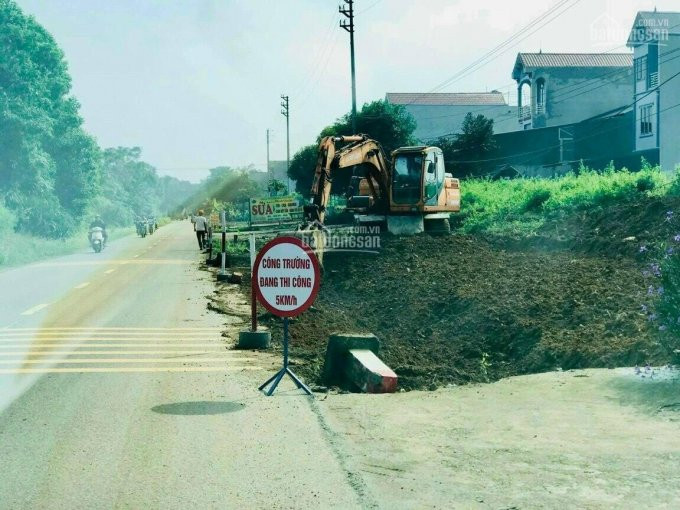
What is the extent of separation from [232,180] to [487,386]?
4847 inches

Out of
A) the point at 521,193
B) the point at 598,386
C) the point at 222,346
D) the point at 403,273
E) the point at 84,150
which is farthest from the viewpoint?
the point at 84,150

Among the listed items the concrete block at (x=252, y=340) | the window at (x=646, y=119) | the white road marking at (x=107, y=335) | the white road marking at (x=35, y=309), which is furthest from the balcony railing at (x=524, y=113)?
the concrete block at (x=252, y=340)

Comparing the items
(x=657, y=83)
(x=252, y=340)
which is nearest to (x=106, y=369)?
(x=252, y=340)

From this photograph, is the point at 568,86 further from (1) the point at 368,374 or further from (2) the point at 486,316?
(1) the point at 368,374

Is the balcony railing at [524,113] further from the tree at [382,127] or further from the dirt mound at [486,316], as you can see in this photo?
the dirt mound at [486,316]

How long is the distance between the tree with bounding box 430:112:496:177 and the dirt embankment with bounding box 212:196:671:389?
31.6 metres

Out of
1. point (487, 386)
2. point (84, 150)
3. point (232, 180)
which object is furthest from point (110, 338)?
point (232, 180)

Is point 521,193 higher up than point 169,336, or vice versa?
point 521,193

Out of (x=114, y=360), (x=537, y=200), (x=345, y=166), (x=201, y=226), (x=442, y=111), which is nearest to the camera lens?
(x=114, y=360)

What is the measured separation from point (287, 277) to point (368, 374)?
4.78ft

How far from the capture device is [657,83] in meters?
50.3

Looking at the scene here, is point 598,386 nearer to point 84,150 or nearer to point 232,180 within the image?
point 84,150

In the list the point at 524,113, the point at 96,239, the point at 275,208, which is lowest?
the point at 96,239

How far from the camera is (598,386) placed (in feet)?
28.7
